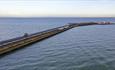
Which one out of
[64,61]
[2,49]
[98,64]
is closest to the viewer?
[98,64]

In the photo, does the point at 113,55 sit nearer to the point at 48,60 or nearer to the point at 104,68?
the point at 104,68

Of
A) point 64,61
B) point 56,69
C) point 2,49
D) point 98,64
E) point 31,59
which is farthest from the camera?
point 2,49

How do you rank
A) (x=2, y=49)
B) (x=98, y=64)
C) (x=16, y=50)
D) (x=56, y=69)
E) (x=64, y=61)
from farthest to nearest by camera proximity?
(x=16, y=50) → (x=2, y=49) → (x=64, y=61) → (x=98, y=64) → (x=56, y=69)

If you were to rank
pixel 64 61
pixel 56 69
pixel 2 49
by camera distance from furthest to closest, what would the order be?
1. pixel 2 49
2. pixel 64 61
3. pixel 56 69

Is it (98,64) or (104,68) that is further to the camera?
(98,64)

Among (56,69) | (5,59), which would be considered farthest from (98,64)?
(5,59)

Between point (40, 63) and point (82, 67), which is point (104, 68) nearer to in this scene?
point (82, 67)

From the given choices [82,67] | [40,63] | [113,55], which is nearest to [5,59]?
[40,63]

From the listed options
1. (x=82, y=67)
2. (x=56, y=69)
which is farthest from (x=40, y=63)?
(x=82, y=67)

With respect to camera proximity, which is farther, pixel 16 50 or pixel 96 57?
pixel 16 50
